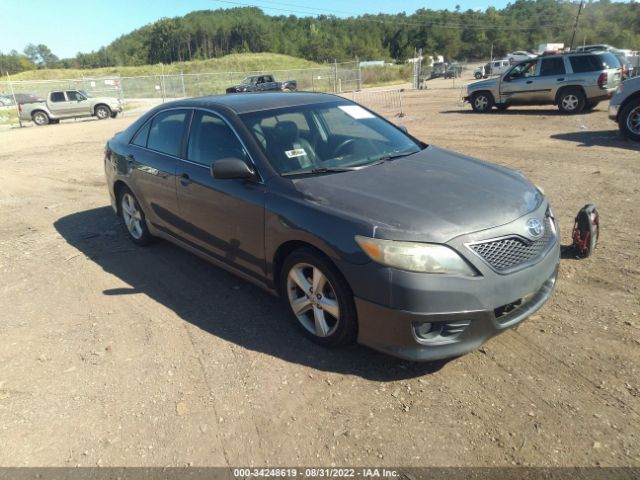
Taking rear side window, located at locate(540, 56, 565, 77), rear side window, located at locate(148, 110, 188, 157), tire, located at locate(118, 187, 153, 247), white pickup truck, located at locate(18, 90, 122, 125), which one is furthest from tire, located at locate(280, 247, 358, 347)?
white pickup truck, located at locate(18, 90, 122, 125)

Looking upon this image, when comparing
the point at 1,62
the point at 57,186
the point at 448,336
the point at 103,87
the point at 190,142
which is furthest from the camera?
the point at 1,62

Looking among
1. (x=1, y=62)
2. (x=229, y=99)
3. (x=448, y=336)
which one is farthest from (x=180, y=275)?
(x=1, y=62)

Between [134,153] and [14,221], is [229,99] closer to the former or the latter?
[134,153]

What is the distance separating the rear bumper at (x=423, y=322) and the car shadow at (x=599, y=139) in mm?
8359

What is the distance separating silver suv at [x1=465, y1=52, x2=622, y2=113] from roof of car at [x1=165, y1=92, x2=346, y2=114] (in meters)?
12.7

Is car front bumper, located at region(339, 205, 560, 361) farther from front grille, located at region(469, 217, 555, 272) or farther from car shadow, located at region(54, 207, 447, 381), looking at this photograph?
car shadow, located at region(54, 207, 447, 381)

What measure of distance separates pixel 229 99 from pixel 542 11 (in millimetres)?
147603

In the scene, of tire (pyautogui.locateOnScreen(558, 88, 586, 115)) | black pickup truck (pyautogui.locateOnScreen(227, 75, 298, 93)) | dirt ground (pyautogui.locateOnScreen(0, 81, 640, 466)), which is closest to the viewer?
dirt ground (pyautogui.locateOnScreen(0, 81, 640, 466))

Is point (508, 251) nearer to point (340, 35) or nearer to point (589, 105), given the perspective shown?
point (589, 105)

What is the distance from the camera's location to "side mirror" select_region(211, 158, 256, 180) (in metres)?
3.48

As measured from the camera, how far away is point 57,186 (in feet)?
30.0

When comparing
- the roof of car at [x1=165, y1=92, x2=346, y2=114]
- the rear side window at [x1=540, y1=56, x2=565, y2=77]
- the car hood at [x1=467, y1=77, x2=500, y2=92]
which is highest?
the rear side window at [x1=540, y1=56, x2=565, y2=77]

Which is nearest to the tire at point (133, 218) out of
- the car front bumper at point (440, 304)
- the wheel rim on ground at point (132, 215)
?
the wheel rim on ground at point (132, 215)

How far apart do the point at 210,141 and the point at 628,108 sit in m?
9.16
